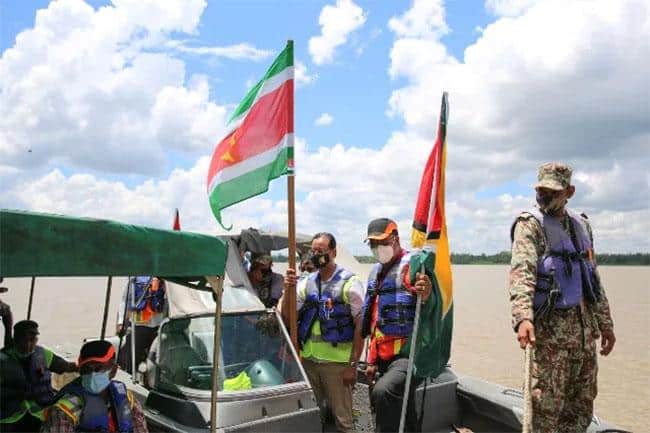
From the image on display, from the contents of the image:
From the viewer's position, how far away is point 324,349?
4555mm

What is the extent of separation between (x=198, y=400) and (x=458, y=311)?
75.7 feet

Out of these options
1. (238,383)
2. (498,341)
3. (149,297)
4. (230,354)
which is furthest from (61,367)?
(498,341)

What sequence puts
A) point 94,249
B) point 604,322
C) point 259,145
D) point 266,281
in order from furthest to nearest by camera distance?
point 266,281 → point 259,145 → point 604,322 → point 94,249

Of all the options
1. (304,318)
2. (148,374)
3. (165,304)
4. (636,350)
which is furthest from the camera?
(636,350)

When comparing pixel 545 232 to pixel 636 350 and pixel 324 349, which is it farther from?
pixel 636 350

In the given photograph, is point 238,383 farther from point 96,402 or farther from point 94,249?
point 94,249

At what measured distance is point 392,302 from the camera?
431cm

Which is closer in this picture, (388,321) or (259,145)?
(388,321)

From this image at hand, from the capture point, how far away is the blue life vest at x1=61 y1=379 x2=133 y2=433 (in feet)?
10.2

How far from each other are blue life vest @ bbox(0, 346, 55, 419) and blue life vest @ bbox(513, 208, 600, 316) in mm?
2969

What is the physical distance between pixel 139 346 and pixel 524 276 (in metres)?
3.71

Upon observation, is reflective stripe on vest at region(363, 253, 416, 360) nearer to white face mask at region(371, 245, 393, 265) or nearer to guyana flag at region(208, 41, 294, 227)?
white face mask at region(371, 245, 393, 265)

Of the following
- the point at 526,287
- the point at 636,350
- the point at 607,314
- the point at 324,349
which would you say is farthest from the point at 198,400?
the point at 636,350

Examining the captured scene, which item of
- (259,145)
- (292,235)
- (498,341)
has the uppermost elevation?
(259,145)
